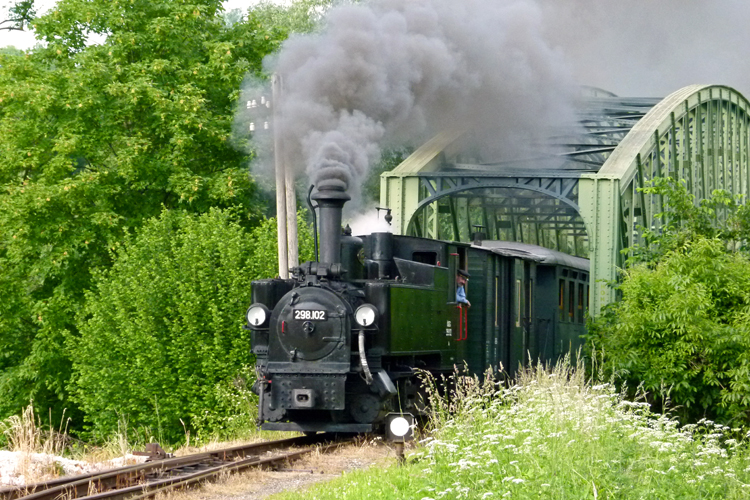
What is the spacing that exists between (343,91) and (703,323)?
5.46 m

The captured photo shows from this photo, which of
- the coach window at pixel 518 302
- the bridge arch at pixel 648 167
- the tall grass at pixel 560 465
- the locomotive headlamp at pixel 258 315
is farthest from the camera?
the bridge arch at pixel 648 167

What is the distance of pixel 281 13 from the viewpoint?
1329 inches

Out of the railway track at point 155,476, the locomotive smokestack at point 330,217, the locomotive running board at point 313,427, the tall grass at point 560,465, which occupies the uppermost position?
the locomotive smokestack at point 330,217

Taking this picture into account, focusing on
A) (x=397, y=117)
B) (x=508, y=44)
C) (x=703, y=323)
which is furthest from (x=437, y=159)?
(x=703, y=323)

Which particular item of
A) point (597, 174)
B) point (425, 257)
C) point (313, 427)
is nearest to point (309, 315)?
point (313, 427)

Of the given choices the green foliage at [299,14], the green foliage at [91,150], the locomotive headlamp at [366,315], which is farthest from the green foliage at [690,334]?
the green foliage at [299,14]

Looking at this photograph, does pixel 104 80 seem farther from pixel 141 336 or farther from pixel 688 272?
pixel 688 272

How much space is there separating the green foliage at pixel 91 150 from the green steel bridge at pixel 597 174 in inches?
164

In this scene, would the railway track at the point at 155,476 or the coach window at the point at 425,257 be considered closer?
the railway track at the point at 155,476

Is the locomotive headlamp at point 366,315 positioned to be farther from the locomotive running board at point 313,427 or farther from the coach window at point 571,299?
the coach window at point 571,299

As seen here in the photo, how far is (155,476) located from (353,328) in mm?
2587

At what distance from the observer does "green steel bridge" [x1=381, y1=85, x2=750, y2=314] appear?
1708 centimetres

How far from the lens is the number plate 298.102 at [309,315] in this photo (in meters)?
10.3

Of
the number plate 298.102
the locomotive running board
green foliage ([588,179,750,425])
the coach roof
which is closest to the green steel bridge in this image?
the coach roof
